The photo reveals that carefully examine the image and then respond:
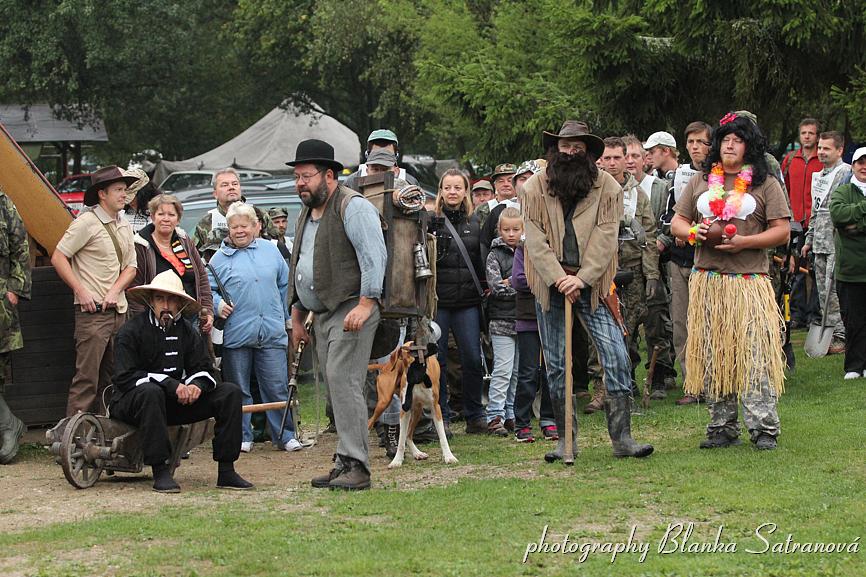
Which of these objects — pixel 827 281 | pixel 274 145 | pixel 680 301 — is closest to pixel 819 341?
pixel 827 281

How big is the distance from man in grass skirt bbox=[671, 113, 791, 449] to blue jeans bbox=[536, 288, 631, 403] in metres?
0.59

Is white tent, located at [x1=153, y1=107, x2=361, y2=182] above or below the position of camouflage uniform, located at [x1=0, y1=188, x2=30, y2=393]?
above

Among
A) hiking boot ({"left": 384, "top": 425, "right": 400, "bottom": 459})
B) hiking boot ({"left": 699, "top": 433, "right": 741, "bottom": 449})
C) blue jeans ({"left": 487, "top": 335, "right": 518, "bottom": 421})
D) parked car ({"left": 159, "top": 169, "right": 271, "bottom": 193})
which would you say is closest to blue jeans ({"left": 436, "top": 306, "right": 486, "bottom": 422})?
blue jeans ({"left": 487, "top": 335, "right": 518, "bottom": 421})

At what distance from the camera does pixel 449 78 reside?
2133cm

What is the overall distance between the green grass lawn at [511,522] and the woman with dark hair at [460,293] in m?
1.68

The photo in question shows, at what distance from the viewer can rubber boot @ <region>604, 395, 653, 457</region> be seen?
8.95 meters

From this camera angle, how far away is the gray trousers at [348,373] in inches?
326

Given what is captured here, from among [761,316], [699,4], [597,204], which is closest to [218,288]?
[597,204]

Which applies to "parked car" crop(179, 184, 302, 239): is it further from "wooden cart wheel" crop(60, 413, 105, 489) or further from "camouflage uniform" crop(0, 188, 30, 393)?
"wooden cart wheel" crop(60, 413, 105, 489)

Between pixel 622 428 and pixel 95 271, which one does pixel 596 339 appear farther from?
pixel 95 271

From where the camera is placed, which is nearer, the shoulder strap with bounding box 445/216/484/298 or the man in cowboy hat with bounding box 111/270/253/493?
the man in cowboy hat with bounding box 111/270/253/493

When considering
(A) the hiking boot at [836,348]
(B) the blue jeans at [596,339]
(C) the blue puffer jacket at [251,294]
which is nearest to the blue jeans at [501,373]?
(C) the blue puffer jacket at [251,294]

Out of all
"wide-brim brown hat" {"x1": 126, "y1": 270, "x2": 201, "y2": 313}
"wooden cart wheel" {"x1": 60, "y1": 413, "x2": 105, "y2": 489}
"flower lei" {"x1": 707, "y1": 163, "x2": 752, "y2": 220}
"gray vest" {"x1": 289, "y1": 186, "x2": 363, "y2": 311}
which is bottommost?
"wooden cart wheel" {"x1": 60, "y1": 413, "x2": 105, "y2": 489}

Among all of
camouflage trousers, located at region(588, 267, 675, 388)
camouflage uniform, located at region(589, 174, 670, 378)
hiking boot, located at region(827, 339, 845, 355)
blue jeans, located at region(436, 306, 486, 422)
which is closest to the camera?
blue jeans, located at region(436, 306, 486, 422)
